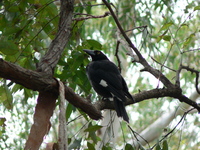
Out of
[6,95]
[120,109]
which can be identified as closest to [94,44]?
[120,109]

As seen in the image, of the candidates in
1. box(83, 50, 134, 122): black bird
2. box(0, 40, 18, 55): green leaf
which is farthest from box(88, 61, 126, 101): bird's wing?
box(0, 40, 18, 55): green leaf

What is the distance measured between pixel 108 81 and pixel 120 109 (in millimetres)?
390

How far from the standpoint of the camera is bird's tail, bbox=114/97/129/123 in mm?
2135

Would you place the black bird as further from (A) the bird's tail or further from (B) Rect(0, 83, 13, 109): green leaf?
(B) Rect(0, 83, 13, 109): green leaf

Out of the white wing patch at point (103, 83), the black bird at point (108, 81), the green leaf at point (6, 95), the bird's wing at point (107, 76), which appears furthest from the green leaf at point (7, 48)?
the white wing patch at point (103, 83)

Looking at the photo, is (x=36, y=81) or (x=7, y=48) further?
(x=7, y=48)

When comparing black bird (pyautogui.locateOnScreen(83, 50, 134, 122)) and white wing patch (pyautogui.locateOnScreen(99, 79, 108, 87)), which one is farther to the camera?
white wing patch (pyautogui.locateOnScreen(99, 79, 108, 87))

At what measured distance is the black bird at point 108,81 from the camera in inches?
89.0

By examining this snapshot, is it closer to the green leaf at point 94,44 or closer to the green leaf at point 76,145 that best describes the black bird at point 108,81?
the green leaf at point 94,44

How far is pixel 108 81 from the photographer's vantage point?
2.53 metres

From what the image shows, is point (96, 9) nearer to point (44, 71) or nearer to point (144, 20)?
point (144, 20)

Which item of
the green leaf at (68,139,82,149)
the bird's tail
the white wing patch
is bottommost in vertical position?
the green leaf at (68,139,82,149)

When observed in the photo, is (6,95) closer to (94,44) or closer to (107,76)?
(94,44)

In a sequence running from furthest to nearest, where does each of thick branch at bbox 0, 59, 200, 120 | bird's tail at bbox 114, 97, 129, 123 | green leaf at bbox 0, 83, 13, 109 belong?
bird's tail at bbox 114, 97, 129, 123 < green leaf at bbox 0, 83, 13, 109 < thick branch at bbox 0, 59, 200, 120
